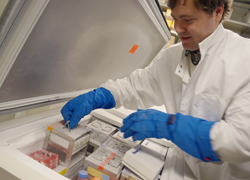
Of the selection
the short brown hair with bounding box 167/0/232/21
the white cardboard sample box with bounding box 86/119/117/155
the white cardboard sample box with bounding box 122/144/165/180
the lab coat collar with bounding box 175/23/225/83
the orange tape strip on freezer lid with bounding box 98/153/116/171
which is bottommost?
the white cardboard sample box with bounding box 86/119/117/155

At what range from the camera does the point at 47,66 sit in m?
0.83

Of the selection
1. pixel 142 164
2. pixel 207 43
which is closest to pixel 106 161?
pixel 142 164

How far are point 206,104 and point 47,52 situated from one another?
79 centimetres

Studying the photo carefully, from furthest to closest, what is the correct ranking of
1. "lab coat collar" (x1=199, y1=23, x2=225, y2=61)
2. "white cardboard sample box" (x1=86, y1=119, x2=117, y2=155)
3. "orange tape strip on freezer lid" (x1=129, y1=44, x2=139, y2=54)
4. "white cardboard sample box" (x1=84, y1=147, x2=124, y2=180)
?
"orange tape strip on freezer lid" (x1=129, y1=44, x2=139, y2=54) → "white cardboard sample box" (x1=86, y1=119, x2=117, y2=155) → "lab coat collar" (x1=199, y1=23, x2=225, y2=61) → "white cardboard sample box" (x1=84, y1=147, x2=124, y2=180)

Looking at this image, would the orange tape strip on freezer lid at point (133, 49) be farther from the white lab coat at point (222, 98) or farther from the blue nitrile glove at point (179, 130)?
the blue nitrile glove at point (179, 130)

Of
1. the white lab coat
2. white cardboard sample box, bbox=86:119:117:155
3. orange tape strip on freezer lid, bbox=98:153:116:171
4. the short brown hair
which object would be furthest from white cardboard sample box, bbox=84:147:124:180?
the short brown hair

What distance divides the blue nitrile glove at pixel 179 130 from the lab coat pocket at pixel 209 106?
0.13 m

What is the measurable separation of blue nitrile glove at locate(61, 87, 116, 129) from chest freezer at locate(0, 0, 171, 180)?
126mm

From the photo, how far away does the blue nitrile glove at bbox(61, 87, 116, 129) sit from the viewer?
38.7 inches

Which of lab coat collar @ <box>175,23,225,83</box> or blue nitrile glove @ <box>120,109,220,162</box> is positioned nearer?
blue nitrile glove @ <box>120,109,220,162</box>

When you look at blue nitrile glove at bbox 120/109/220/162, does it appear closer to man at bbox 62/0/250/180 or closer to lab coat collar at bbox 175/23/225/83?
man at bbox 62/0/250/180

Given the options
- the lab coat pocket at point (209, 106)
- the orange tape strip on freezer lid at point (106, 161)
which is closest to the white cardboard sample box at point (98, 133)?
the orange tape strip on freezer lid at point (106, 161)

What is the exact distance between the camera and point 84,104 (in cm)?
103

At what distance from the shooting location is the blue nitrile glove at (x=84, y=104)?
0.98m
